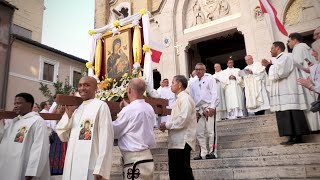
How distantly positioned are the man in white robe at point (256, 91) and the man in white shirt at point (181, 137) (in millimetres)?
4695

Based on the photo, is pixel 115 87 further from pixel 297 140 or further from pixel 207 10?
pixel 207 10

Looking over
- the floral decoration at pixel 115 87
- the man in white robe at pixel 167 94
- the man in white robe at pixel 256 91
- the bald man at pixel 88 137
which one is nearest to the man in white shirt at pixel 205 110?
the floral decoration at pixel 115 87

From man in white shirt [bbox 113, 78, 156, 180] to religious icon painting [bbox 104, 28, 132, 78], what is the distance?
4280 millimetres

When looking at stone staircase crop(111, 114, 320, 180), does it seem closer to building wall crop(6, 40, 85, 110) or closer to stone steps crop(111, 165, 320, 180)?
stone steps crop(111, 165, 320, 180)

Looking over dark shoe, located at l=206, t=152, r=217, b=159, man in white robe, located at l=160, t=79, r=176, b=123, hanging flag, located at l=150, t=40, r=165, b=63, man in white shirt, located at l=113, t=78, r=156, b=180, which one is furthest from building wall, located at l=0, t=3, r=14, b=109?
man in white shirt, located at l=113, t=78, r=156, b=180

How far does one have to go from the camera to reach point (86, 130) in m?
3.02

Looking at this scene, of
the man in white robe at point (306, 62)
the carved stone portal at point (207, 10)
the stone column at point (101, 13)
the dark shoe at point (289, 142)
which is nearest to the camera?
the dark shoe at point (289, 142)

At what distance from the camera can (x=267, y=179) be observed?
423 centimetres

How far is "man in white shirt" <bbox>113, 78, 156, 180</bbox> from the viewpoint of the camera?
117 inches

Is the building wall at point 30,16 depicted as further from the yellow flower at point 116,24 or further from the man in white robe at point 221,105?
the man in white robe at point 221,105

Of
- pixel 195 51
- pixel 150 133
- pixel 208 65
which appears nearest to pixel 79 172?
pixel 150 133

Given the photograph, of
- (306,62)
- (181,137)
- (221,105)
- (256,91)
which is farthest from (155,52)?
(181,137)

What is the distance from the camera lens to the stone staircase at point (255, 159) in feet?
13.8

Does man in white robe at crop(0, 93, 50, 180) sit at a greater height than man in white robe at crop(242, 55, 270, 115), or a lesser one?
lesser
